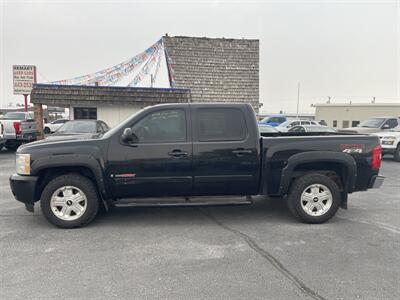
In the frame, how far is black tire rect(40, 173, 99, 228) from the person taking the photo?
420 centimetres

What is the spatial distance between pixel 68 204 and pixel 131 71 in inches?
480

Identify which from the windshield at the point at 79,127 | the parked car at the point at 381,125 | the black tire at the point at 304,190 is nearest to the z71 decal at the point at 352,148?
the black tire at the point at 304,190

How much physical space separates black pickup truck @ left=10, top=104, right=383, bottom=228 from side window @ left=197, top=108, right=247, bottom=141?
2 cm

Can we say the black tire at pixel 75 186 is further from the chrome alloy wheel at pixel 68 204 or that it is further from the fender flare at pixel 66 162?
the fender flare at pixel 66 162

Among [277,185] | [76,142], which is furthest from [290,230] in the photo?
[76,142]

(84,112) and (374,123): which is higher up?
(84,112)

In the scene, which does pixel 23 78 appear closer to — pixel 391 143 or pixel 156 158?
pixel 156 158

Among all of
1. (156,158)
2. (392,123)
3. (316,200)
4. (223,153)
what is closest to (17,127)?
(156,158)

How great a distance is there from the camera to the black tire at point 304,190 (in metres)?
4.46

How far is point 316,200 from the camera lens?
4.52m

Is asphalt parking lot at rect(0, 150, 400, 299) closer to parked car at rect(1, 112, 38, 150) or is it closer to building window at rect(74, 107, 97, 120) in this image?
parked car at rect(1, 112, 38, 150)

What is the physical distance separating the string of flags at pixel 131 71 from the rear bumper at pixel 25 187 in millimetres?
10535

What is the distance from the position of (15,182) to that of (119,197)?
1.53 metres

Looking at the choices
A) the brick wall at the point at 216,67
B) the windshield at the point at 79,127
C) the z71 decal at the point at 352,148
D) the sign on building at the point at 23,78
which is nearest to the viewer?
the z71 decal at the point at 352,148
